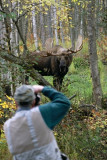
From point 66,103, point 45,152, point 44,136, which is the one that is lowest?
point 45,152

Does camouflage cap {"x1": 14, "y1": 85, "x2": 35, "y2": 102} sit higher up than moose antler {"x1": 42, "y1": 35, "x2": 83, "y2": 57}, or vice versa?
moose antler {"x1": 42, "y1": 35, "x2": 83, "y2": 57}

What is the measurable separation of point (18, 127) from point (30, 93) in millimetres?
362

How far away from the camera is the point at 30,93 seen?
249 centimetres

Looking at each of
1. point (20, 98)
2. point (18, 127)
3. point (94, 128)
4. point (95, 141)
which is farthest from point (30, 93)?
point (94, 128)

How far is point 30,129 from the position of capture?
2447 millimetres

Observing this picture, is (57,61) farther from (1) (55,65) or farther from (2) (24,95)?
(2) (24,95)

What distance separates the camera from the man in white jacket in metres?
2.45

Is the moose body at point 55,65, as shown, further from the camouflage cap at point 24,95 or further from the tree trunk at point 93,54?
the camouflage cap at point 24,95

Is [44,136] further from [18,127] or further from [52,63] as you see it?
[52,63]

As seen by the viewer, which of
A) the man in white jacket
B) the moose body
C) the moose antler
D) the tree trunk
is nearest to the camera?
the man in white jacket

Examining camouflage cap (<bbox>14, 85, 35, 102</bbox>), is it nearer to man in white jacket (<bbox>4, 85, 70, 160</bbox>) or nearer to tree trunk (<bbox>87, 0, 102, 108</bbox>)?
man in white jacket (<bbox>4, 85, 70, 160</bbox>)

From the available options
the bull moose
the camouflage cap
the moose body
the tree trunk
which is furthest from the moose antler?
the camouflage cap

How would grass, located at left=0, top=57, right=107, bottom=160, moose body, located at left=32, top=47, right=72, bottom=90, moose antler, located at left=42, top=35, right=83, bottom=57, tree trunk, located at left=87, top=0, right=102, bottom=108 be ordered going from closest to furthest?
grass, located at left=0, top=57, right=107, bottom=160 < tree trunk, located at left=87, top=0, right=102, bottom=108 < moose antler, located at left=42, top=35, right=83, bottom=57 < moose body, located at left=32, top=47, right=72, bottom=90

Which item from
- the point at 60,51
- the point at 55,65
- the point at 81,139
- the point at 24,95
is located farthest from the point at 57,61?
the point at 24,95
